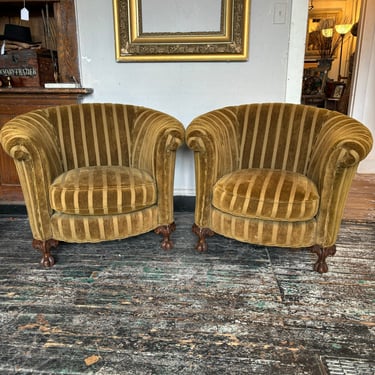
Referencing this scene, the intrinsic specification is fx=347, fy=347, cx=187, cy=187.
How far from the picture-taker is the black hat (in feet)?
8.04

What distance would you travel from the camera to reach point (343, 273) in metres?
1.81

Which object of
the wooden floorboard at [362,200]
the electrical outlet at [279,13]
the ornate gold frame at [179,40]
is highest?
the electrical outlet at [279,13]

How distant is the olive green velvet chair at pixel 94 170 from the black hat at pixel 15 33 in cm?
82

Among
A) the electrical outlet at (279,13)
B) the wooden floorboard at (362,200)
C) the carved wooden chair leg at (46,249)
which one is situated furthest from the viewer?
the wooden floorboard at (362,200)

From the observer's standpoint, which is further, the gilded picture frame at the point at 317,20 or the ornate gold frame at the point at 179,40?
the gilded picture frame at the point at 317,20

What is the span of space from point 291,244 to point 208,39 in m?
1.44

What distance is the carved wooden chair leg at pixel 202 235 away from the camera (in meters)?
1.97

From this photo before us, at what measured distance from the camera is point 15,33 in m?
2.46

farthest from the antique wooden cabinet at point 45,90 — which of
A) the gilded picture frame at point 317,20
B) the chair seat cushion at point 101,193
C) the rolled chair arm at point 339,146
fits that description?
the gilded picture frame at point 317,20

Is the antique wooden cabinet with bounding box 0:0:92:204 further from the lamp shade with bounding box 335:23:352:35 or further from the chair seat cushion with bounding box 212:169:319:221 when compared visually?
the lamp shade with bounding box 335:23:352:35

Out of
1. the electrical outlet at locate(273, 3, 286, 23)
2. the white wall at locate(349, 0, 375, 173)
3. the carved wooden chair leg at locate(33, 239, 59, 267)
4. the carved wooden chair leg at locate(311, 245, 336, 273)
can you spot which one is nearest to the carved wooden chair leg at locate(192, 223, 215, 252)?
the carved wooden chair leg at locate(311, 245, 336, 273)

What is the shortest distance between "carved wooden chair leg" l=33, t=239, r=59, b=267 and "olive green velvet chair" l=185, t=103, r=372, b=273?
801mm

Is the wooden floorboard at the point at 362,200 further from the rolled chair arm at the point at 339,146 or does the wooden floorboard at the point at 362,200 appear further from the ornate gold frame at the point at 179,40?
the ornate gold frame at the point at 179,40

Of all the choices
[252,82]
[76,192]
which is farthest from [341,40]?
[76,192]
